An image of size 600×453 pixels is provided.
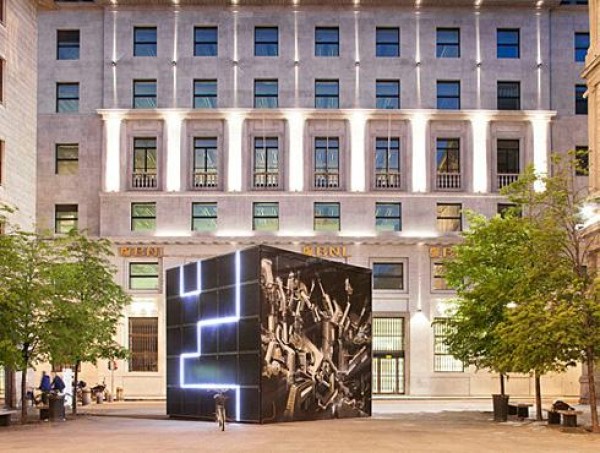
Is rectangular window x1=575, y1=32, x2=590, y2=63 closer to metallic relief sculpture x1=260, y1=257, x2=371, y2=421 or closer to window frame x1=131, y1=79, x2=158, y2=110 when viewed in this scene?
window frame x1=131, y1=79, x2=158, y2=110

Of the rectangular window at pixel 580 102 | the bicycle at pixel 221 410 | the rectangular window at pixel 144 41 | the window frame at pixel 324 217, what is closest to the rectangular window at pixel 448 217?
the window frame at pixel 324 217

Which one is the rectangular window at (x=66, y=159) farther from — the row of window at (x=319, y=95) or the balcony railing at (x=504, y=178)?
the balcony railing at (x=504, y=178)

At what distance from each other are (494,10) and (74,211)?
29386mm

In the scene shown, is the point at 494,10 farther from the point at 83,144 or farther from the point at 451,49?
the point at 83,144

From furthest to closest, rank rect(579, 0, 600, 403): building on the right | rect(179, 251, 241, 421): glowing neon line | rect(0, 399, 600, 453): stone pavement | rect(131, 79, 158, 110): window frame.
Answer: rect(131, 79, 158, 110): window frame, rect(579, 0, 600, 403): building on the right, rect(179, 251, 241, 421): glowing neon line, rect(0, 399, 600, 453): stone pavement

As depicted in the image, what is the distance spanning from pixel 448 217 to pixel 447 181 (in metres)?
2.29

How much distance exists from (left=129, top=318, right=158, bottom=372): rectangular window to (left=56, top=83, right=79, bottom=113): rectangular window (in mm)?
13999

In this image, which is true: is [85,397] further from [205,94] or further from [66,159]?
[205,94]

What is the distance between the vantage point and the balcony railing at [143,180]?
2515 inches

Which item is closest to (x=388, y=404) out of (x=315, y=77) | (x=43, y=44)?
(x=315, y=77)

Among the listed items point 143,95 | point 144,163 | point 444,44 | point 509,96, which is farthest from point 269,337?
point 444,44

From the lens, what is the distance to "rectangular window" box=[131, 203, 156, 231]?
63.5 m

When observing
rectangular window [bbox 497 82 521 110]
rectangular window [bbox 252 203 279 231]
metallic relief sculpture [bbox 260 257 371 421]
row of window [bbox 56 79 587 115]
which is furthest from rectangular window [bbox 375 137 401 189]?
metallic relief sculpture [bbox 260 257 371 421]

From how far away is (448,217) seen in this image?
209 ft
